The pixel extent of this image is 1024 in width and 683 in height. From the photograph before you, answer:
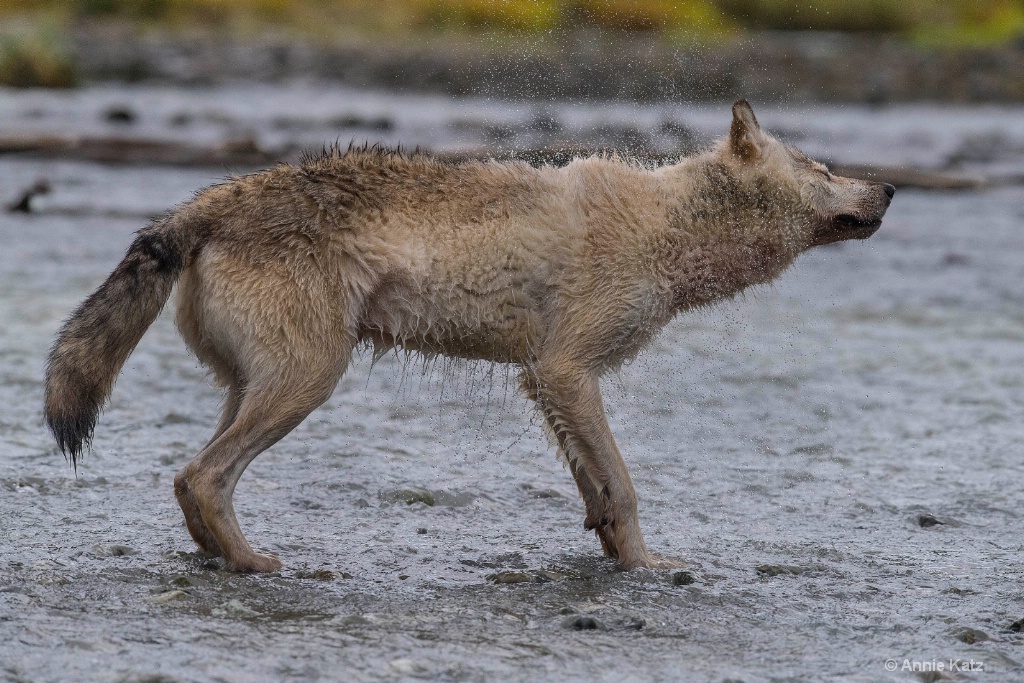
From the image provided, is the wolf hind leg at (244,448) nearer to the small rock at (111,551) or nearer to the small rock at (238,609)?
the small rock at (111,551)

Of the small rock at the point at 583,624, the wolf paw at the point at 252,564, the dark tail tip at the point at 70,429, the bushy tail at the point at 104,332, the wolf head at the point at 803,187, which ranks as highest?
the wolf head at the point at 803,187

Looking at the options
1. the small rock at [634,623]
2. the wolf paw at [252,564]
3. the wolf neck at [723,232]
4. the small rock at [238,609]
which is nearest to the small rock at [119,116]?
the wolf neck at [723,232]

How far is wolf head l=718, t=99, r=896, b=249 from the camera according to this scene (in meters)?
6.43

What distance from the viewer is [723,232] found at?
6.35 metres

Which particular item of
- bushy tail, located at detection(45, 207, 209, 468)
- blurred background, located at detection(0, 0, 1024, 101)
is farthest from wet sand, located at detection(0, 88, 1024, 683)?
blurred background, located at detection(0, 0, 1024, 101)

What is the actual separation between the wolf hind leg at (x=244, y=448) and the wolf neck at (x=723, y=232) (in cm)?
171

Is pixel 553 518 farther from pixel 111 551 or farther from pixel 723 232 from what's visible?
pixel 111 551

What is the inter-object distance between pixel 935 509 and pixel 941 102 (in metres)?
26.0

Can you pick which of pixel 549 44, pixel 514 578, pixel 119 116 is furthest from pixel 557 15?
pixel 514 578

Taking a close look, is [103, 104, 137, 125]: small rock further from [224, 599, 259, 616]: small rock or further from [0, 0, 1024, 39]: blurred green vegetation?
[224, 599, 259, 616]: small rock

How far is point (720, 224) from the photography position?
635 centimetres

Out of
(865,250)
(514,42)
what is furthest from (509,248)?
(514,42)

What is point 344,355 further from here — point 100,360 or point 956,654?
point 956,654

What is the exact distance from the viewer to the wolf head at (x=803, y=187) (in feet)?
21.1
